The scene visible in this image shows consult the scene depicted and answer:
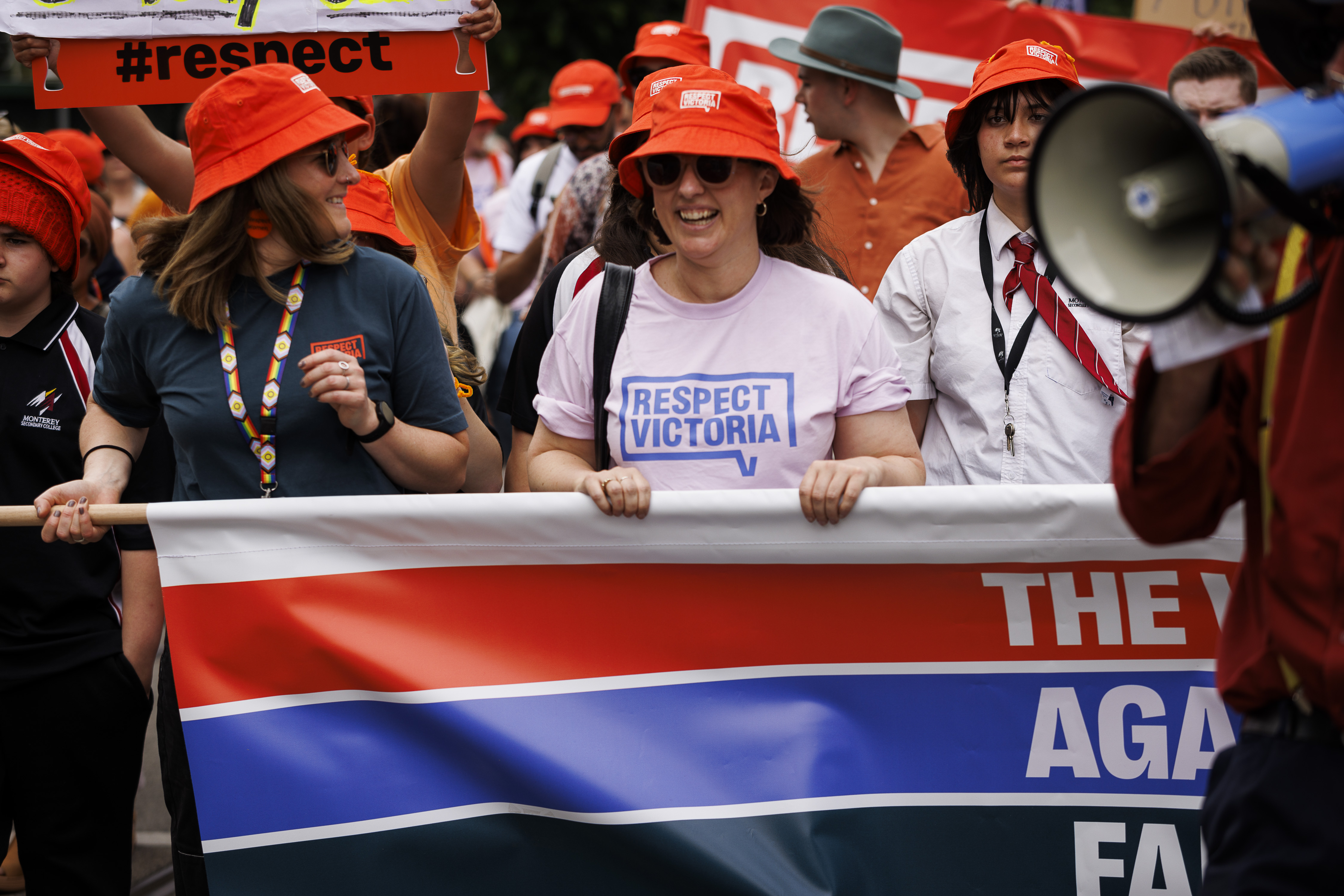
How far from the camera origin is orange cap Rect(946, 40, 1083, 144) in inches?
136

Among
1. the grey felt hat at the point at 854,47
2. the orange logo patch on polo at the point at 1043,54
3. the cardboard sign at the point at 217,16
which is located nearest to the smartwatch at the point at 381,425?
the cardboard sign at the point at 217,16

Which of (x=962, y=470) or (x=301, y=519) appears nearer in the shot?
(x=301, y=519)

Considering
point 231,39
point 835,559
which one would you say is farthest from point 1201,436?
point 231,39

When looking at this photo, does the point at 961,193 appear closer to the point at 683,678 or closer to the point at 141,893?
the point at 683,678

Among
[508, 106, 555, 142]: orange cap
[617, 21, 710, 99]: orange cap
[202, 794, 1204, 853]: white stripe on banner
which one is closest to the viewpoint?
[202, 794, 1204, 853]: white stripe on banner

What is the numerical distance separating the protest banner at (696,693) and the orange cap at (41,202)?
41.7 inches

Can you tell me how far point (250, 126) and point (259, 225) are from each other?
21 cm

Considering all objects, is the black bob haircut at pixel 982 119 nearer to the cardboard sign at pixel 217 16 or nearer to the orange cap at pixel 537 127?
the cardboard sign at pixel 217 16

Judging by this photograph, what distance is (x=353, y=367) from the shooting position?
2.83 meters

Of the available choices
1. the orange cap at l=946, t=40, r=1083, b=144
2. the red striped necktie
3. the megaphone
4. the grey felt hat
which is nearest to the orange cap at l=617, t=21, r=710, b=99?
the grey felt hat

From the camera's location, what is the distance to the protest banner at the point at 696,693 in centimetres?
272

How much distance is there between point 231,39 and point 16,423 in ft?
3.99

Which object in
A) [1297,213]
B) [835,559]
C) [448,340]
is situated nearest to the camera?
[1297,213]

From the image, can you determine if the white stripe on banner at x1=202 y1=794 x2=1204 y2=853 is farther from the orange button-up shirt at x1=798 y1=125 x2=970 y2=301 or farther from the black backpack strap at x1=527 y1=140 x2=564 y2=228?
the black backpack strap at x1=527 y1=140 x2=564 y2=228
